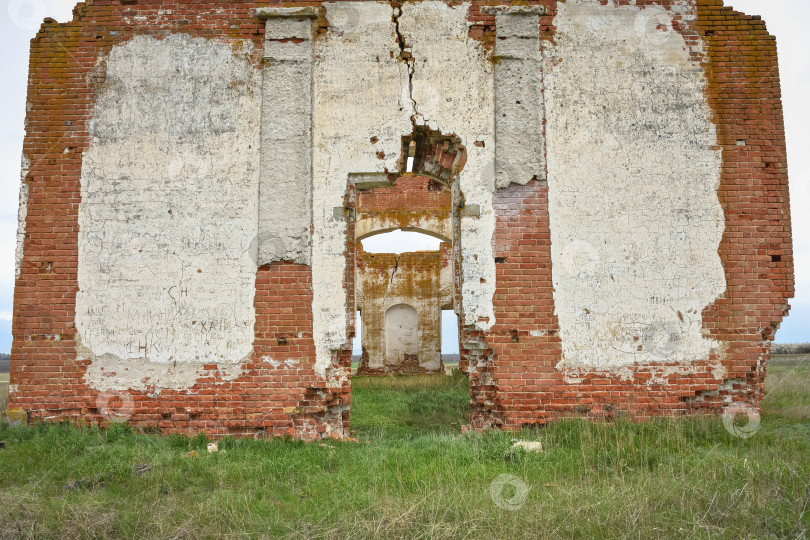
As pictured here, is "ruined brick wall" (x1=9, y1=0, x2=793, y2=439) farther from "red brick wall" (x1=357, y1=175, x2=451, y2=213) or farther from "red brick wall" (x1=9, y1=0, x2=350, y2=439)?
"red brick wall" (x1=357, y1=175, x2=451, y2=213)

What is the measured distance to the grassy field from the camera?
341 cm

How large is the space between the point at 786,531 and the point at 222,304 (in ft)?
16.8

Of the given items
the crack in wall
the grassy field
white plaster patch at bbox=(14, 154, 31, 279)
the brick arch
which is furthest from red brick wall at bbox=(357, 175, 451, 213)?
the grassy field

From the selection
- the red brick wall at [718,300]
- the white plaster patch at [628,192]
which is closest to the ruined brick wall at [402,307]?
the white plaster patch at [628,192]

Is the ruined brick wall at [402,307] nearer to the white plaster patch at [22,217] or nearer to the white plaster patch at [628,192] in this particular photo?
the white plaster patch at [628,192]

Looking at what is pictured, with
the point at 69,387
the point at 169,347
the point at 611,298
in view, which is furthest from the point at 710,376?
the point at 69,387

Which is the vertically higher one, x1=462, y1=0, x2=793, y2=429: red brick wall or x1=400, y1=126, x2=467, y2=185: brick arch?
x1=400, y1=126, x2=467, y2=185: brick arch

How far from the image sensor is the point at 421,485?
4191 millimetres

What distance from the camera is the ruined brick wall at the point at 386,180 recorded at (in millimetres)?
6098

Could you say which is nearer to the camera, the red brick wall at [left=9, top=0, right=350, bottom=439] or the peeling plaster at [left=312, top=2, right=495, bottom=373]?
the red brick wall at [left=9, top=0, right=350, bottom=439]

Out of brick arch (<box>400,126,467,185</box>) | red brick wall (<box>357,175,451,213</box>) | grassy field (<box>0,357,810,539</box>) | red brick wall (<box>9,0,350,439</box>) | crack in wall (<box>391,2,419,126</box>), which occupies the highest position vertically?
red brick wall (<box>357,175,451,213</box>)

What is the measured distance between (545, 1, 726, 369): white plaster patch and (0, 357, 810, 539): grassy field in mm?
951

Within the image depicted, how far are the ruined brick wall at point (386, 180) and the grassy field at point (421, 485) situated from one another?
610mm

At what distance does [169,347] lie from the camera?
6.12 meters
